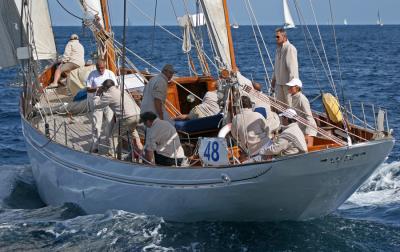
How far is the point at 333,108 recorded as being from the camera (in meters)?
13.4

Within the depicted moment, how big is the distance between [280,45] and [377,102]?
47.6ft

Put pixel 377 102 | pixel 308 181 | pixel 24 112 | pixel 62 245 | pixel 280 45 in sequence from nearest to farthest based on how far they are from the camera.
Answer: pixel 308 181
pixel 62 245
pixel 280 45
pixel 24 112
pixel 377 102

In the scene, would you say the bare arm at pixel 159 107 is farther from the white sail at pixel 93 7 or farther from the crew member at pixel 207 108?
the white sail at pixel 93 7

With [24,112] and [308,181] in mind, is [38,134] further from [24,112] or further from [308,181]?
[308,181]

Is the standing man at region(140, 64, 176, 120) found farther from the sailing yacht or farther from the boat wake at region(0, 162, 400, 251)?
the boat wake at region(0, 162, 400, 251)

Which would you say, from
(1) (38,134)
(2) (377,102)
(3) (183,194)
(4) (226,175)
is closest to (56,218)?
(1) (38,134)

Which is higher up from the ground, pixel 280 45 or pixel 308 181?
pixel 280 45

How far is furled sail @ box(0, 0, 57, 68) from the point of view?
54.0 ft

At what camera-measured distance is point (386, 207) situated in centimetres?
1458

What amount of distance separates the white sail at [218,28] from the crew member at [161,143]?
1.36 m

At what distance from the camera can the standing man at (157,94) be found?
44.5ft

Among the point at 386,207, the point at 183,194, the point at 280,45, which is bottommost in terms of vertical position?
the point at 386,207

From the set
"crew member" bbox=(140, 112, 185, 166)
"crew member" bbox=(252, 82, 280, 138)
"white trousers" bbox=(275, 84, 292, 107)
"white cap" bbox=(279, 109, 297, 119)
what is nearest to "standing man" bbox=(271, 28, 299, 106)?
"white trousers" bbox=(275, 84, 292, 107)

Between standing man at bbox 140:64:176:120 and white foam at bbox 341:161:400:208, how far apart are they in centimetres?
390
